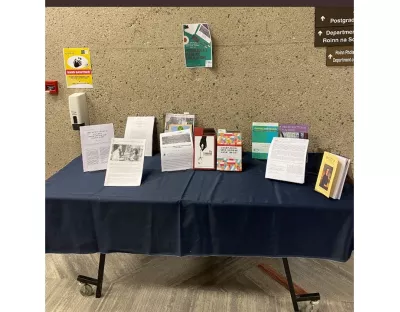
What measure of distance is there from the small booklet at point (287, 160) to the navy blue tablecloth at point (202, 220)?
51 millimetres

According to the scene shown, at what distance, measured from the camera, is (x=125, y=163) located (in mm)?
2045

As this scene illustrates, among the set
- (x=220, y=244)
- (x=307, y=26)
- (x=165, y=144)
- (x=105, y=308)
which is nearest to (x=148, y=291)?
(x=105, y=308)

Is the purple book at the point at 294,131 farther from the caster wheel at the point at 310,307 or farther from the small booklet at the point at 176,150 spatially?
the caster wheel at the point at 310,307

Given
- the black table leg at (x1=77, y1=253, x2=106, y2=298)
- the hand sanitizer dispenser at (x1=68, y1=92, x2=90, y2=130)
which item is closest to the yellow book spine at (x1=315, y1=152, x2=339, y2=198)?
the black table leg at (x1=77, y1=253, x2=106, y2=298)

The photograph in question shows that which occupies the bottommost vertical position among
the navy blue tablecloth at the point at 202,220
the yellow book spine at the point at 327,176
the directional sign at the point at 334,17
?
the navy blue tablecloth at the point at 202,220

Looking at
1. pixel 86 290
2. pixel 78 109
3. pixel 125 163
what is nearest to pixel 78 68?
pixel 78 109

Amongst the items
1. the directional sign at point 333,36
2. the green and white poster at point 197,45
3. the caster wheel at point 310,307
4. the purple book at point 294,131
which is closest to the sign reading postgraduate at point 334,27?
the directional sign at point 333,36

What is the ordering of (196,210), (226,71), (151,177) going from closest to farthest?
1. (196,210)
2. (151,177)
3. (226,71)

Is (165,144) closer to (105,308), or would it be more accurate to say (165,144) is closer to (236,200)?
(236,200)

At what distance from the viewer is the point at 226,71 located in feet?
7.87

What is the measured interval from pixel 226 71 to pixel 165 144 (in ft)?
2.08

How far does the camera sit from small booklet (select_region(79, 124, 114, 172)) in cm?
215

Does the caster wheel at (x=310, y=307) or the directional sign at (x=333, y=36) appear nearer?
the caster wheel at (x=310, y=307)

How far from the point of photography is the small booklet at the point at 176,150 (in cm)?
216
